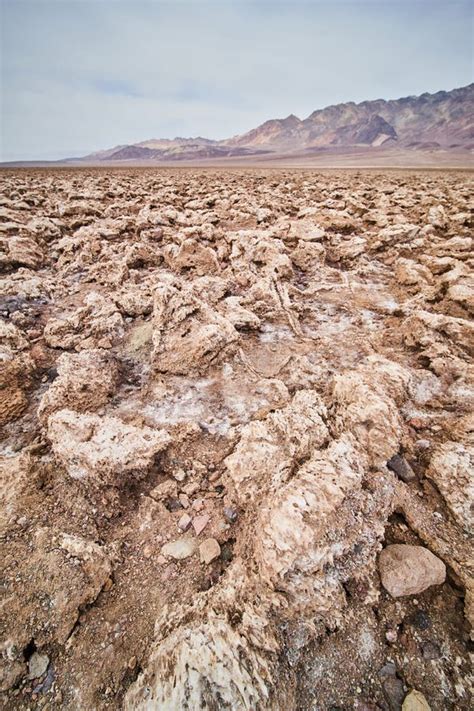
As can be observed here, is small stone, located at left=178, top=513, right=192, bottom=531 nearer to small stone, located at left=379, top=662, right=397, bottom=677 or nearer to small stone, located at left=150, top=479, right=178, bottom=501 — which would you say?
small stone, located at left=150, top=479, right=178, bottom=501

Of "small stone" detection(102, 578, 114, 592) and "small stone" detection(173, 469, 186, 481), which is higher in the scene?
"small stone" detection(173, 469, 186, 481)

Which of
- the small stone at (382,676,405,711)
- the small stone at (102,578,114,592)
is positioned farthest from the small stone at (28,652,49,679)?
the small stone at (382,676,405,711)

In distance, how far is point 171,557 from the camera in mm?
1442

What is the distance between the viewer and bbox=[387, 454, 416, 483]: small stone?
1668 millimetres

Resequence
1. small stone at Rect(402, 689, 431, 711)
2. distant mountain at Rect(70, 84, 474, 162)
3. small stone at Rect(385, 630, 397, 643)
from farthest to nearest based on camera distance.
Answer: distant mountain at Rect(70, 84, 474, 162), small stone at Rect(385, 630, 397, 643), small stone at Rect(402, 689, 431, 711)

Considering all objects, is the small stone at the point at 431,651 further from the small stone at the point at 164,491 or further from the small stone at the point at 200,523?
the small stone at the point at 164,491

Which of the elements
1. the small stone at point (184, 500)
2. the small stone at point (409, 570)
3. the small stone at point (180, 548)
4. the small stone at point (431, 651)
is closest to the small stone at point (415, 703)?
the small stone at point (431, 651)

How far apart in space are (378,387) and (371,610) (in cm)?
111

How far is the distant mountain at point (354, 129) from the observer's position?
12750cm

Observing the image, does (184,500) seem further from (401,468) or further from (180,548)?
(401,468)

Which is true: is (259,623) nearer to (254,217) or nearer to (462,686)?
(462,686)

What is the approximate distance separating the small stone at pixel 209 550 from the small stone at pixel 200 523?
0.06 meters

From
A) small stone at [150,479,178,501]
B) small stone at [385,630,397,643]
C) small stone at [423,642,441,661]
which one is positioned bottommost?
small stone at [423,642,441,661]

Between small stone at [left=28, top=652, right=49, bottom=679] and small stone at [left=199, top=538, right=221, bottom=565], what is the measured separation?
24.8 inches
